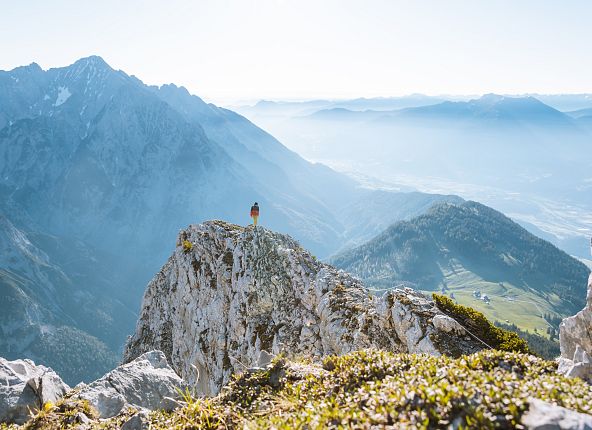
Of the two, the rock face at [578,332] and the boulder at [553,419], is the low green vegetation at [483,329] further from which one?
the boulder at [553,419]

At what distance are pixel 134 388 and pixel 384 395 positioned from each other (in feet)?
48.3

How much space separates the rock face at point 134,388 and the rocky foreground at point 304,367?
0.06 m

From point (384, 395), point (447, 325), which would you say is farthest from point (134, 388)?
point (447, 325)

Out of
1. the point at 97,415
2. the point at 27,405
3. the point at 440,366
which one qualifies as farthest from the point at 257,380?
the point at 27,405

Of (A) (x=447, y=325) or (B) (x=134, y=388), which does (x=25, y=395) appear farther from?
(A) (x=447, y=325)

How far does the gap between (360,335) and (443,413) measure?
22752 mm

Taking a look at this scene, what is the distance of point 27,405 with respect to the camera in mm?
17828

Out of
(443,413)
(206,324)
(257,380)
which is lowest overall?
(206,324)

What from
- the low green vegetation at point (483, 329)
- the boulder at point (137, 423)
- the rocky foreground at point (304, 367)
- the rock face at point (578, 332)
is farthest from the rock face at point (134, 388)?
the low green vegetation at point (483, 329)

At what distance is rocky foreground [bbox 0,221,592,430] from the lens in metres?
8.52

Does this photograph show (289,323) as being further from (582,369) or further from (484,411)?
(484,411)

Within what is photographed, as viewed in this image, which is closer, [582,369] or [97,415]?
[582,369]

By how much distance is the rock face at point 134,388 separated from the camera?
56.1 ft

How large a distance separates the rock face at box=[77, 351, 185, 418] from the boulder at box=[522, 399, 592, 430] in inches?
504
